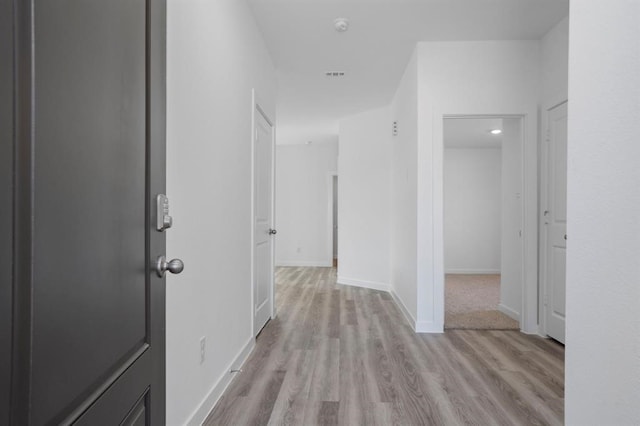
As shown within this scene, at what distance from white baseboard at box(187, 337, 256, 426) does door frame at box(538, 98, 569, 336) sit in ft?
8.05

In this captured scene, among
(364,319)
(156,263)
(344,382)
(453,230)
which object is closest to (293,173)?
(453,230)

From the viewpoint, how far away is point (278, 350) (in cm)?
289

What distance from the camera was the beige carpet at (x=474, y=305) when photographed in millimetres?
3611

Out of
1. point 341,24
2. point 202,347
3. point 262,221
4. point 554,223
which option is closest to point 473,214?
point 554,223

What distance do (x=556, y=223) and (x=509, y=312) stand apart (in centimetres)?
117

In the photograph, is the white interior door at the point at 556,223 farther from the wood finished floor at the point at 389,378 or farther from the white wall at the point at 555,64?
the wood finished floor at the point at 389,378

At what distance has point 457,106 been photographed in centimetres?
345

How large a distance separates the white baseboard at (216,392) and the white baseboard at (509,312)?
2569 millimetres

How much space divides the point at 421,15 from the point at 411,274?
7.33 feet

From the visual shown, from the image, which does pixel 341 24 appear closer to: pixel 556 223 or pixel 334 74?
pixel 334 74

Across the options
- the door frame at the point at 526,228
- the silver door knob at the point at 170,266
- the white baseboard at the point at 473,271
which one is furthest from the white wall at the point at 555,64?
the white baseboard at the point at 473,271

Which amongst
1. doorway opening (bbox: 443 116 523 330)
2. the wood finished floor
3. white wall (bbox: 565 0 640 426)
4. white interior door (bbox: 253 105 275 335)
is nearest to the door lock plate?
white wall (bbox: 565 0 640 426)

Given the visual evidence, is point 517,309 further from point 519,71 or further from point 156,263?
point 156,263

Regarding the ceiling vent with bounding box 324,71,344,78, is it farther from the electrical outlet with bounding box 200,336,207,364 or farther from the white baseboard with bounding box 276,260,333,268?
the white baseboard with bounding box 276,260,333,268
